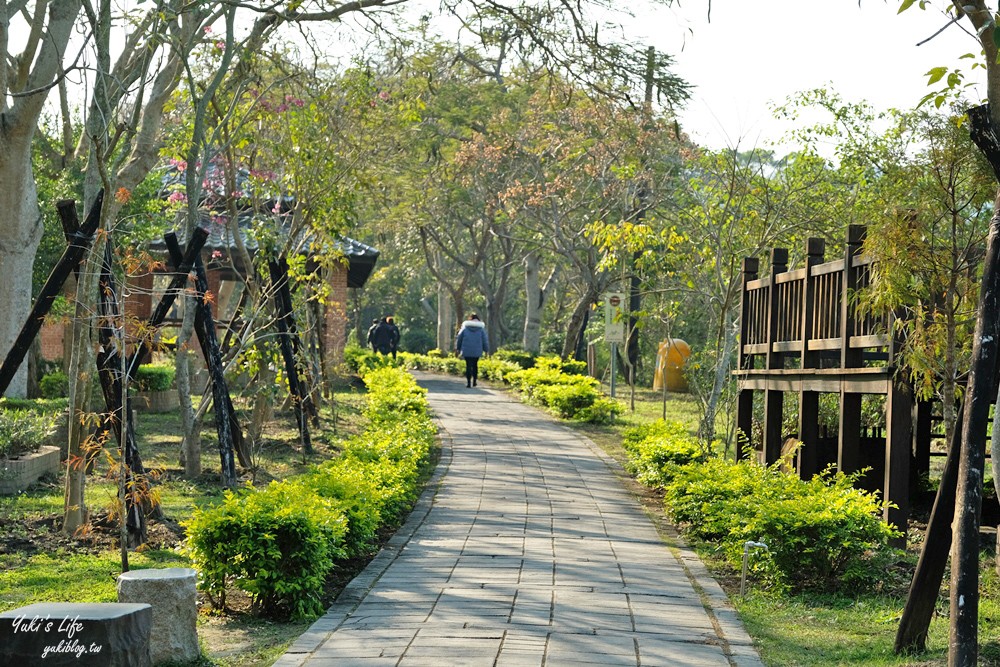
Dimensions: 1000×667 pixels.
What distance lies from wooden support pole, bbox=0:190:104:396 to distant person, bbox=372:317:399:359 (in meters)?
25.7

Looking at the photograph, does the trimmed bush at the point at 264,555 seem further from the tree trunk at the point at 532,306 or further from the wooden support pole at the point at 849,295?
the tree trunk at the point at 532,306

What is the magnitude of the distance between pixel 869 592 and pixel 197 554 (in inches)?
170

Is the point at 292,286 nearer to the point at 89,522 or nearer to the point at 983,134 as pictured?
the point at 89,522

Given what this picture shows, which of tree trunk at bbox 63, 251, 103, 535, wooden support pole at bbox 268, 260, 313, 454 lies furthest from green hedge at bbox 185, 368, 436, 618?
wooden support pole at bbox 268, 260, 313, 454

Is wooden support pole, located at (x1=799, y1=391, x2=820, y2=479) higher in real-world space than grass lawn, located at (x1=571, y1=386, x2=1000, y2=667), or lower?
higher

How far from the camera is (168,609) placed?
5.83 meters

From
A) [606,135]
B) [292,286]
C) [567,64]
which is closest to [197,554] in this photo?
[567,64]

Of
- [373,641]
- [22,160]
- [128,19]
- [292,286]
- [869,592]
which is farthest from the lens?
[292,286]

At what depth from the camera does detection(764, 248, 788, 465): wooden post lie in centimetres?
1309

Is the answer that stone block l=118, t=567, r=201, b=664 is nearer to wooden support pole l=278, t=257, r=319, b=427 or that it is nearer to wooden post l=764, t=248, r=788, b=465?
wooden support pole l=278, t=257, r=319, b=427

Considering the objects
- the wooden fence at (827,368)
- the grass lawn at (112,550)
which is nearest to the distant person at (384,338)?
the grass lawn at (112,550)

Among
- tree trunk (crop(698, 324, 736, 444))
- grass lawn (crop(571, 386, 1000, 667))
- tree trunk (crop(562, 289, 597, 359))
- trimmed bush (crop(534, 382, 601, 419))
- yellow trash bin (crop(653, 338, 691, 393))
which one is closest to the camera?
grass lawn (crop(571, 386, 1000, 667))

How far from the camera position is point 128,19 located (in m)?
10.5

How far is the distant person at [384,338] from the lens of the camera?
3481 centimetres
